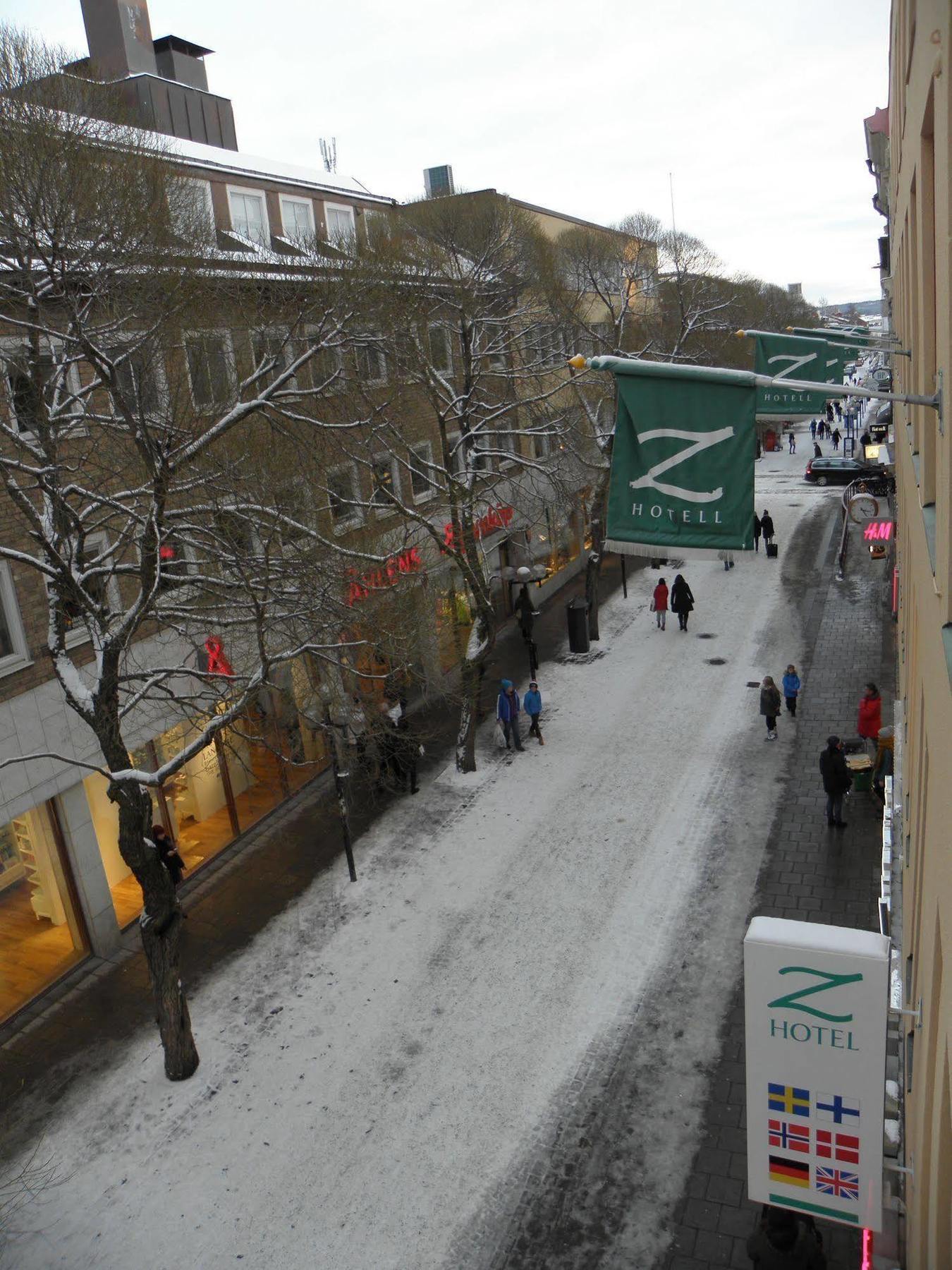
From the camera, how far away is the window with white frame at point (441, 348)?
824 inches

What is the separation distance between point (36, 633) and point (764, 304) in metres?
50.7

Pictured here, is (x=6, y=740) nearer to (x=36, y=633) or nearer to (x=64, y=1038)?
(x=36, y=633)

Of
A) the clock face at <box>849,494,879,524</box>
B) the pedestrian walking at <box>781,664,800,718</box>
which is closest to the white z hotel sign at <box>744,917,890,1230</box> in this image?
the pedestrian walking at <box>781,664,800,718</box>

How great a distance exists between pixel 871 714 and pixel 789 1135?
10875mm

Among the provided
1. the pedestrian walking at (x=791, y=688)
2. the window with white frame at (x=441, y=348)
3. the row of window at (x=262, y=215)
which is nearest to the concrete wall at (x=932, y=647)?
the row of window at (x=262, y=215)

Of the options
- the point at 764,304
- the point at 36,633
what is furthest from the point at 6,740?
the point at 764,304

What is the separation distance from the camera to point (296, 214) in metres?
22.8

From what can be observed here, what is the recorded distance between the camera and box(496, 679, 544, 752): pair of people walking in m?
19.1

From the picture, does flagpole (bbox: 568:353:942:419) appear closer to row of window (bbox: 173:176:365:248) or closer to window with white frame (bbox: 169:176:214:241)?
window with white frame (bbox: 169:176:214:241)

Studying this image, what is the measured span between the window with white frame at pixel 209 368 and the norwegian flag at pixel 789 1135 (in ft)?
34.6

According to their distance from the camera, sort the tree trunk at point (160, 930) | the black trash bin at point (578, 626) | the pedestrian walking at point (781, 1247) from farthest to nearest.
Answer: the black trash bin at point (578, 626) < the tree trunk at point (160, 930) < the pedestrian walking at point (781, 1247)

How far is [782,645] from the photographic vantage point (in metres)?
23.8

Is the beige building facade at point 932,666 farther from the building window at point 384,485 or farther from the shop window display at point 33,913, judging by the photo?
the shop window display at point 33,913

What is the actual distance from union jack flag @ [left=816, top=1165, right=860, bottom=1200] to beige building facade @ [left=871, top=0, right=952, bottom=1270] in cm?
39
